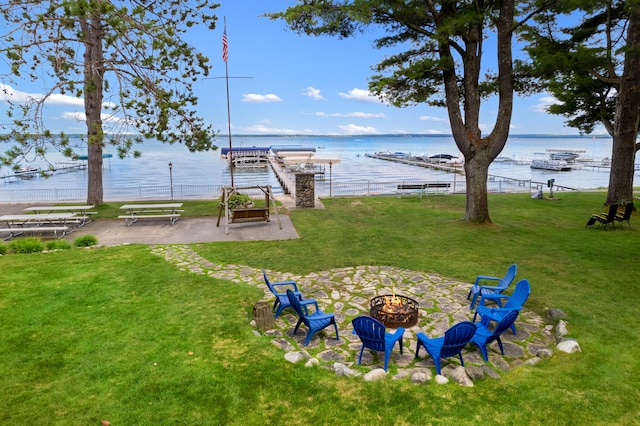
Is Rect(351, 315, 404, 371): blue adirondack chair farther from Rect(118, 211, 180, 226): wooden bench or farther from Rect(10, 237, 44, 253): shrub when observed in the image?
Rect(118, 211, 180, 226): wooden bench

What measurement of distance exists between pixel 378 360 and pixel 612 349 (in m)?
3.09

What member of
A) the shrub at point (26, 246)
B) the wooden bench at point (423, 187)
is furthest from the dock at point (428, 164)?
the shrub at point (26, 246)

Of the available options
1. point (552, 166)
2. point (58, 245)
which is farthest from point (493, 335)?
point (552, 166)

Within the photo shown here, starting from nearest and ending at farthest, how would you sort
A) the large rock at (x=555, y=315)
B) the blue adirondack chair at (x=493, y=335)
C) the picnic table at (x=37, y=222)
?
the blue adirondack chair at (x=493, y=335), the large rock at (x=555, y=315), the picnic table at (x=37, y=222)

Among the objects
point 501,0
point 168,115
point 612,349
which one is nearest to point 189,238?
point 168,115

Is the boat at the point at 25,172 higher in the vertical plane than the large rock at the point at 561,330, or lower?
higher

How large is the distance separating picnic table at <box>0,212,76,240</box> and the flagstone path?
4891mm

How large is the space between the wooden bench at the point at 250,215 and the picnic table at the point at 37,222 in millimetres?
5130

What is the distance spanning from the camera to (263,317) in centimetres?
591

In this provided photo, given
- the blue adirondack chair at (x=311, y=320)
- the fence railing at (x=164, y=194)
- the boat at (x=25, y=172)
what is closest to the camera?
the blue adirondack chair at (x=311, y=320)

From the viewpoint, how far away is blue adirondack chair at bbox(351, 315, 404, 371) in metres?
4.76

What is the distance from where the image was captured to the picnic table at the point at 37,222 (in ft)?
38.6

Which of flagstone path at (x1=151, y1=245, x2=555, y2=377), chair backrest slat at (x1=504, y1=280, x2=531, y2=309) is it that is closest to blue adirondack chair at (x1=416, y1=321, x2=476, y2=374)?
flagstone path at (x1=151, y1=245, x2=555, y2=377)

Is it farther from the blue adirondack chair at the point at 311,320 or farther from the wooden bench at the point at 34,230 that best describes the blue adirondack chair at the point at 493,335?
the wooden bench at the point at 34,230
